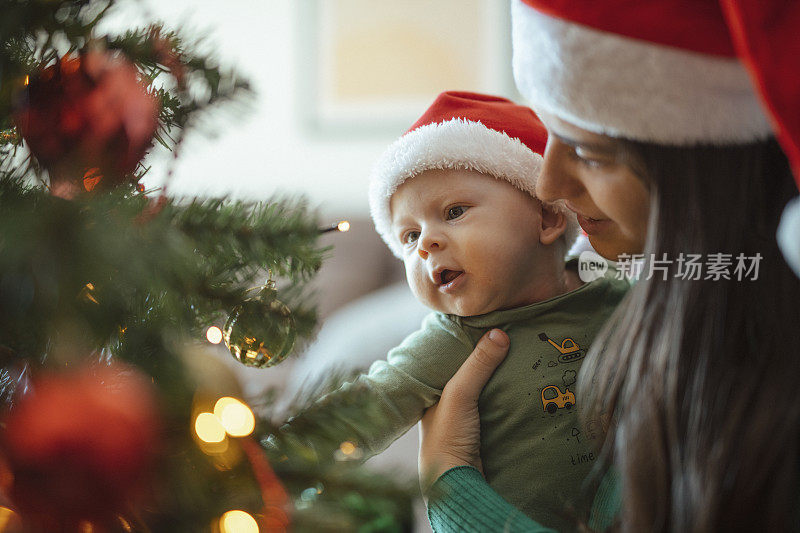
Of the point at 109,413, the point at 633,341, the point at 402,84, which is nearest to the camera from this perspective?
the point at 109,413

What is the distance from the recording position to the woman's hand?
2.38ft

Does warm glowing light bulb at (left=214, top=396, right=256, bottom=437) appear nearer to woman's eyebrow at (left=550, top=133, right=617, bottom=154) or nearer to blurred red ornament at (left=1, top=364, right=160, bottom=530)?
blurred red ornament at (left=1, top=364, right=160, bottom=530)

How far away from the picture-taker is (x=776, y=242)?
57 centimetres

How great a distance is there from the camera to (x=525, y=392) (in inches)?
29.7

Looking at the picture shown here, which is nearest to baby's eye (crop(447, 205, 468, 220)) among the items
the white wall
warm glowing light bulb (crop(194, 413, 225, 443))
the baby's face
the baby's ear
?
the baby's face

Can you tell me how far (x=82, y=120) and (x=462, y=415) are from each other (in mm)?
477

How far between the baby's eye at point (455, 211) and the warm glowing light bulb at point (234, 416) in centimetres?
40

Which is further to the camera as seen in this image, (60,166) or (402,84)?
(402,84)

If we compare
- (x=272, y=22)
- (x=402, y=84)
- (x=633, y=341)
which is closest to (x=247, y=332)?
(x=633, y=341)

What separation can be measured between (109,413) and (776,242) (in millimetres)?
515

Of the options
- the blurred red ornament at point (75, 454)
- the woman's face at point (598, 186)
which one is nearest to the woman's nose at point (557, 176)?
the woman's face at point (598, 186)

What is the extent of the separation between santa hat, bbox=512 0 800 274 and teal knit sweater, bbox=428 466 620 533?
0.33 m

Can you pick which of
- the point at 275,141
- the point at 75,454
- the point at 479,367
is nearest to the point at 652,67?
the point at 479,367

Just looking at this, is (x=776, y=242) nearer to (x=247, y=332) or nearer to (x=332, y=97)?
(x=247, y=332)
